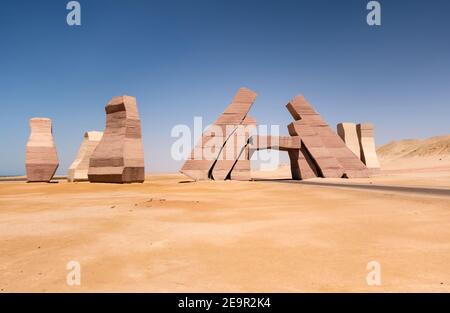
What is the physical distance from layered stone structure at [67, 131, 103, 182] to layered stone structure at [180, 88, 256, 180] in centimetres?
1178

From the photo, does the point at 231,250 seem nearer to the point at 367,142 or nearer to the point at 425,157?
the point at 367,142

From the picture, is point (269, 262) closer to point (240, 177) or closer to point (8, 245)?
point (8, 245)

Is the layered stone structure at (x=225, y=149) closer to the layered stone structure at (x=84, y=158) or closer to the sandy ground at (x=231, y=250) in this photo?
the layered stone structure at (x=84, y=158)

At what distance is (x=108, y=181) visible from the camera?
21.2 meters

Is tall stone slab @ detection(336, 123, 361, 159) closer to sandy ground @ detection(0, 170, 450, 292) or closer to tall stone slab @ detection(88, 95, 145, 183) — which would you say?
tall stone slab @ detection(88, 95, 145, 183)

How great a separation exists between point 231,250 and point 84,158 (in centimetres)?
2962

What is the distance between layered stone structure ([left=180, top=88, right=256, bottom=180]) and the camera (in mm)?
24656

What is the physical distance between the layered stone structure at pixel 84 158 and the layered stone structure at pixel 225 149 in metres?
11.8

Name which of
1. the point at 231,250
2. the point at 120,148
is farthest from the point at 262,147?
the point at 231,250

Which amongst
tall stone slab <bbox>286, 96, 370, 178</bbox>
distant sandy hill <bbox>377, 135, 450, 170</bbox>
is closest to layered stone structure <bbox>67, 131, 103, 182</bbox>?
tall stone slab <bbox>286, 96, 370, 178</bbox>

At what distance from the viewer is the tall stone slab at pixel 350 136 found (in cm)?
3750

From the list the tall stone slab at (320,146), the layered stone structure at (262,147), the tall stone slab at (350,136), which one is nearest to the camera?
the layered stone structure at (262,147)

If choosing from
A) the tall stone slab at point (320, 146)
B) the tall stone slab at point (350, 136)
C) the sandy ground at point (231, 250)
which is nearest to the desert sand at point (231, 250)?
the sandy ground at point (231, 250)
